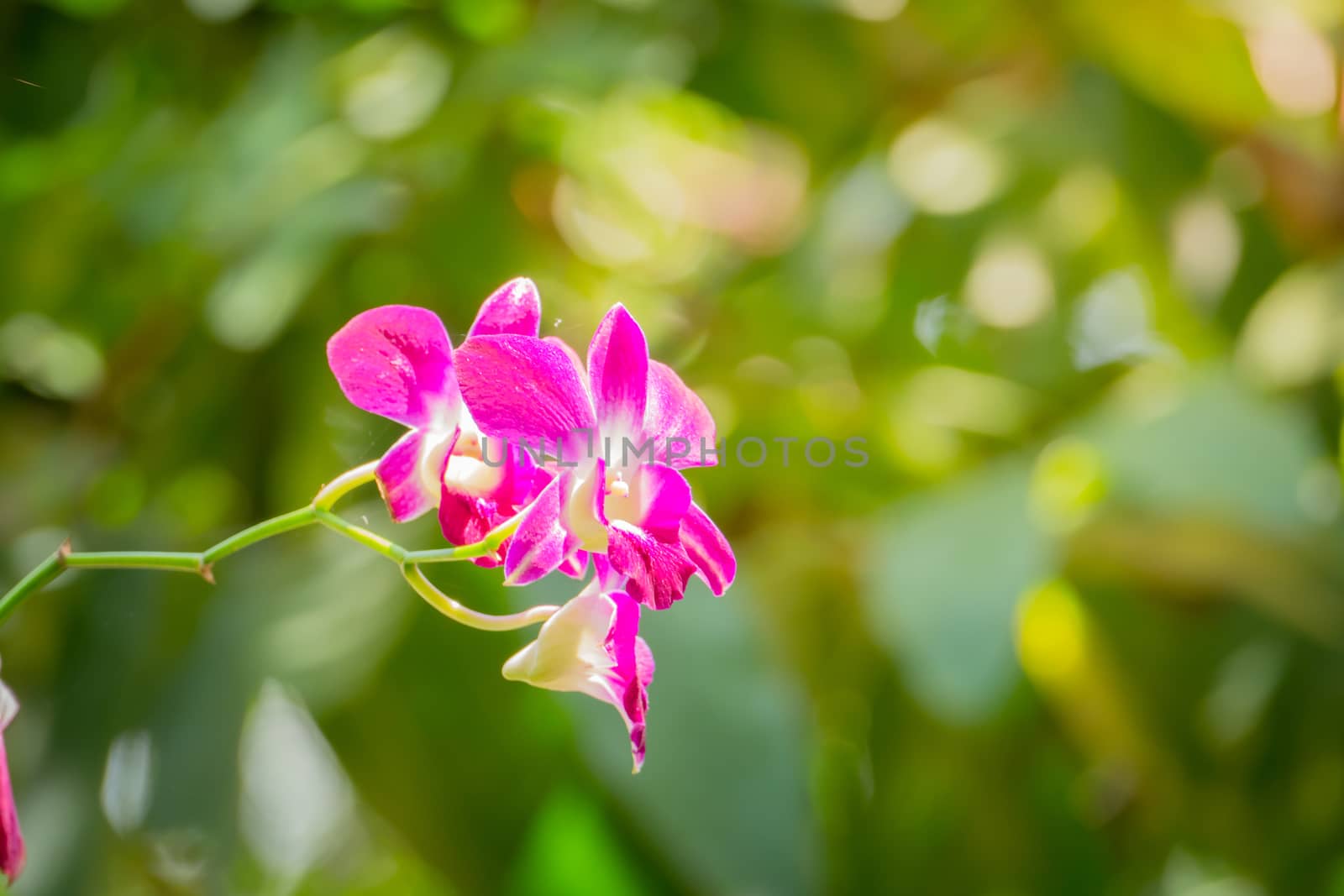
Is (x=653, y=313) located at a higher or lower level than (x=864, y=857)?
higher

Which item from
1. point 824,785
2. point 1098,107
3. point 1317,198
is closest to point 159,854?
point 824,785

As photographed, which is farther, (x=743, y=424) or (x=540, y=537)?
(x=743, y=424)

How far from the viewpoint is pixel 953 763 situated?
0.92 m

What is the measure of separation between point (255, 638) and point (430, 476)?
55 cm

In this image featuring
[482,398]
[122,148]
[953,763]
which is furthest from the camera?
[953,763]

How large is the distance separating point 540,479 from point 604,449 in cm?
2

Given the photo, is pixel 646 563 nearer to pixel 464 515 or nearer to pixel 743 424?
pixel 464 515

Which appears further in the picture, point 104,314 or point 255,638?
point 104,314

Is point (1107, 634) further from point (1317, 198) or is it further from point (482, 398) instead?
point (482, 398)

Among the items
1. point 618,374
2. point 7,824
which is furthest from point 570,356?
point 7,824

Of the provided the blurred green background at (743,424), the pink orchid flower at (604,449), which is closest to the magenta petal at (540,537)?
the pink orchid flower at (604,449)

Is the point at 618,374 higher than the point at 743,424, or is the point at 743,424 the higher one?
the point at 618,374

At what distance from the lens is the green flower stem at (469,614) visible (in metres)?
0.17

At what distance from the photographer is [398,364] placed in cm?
19
